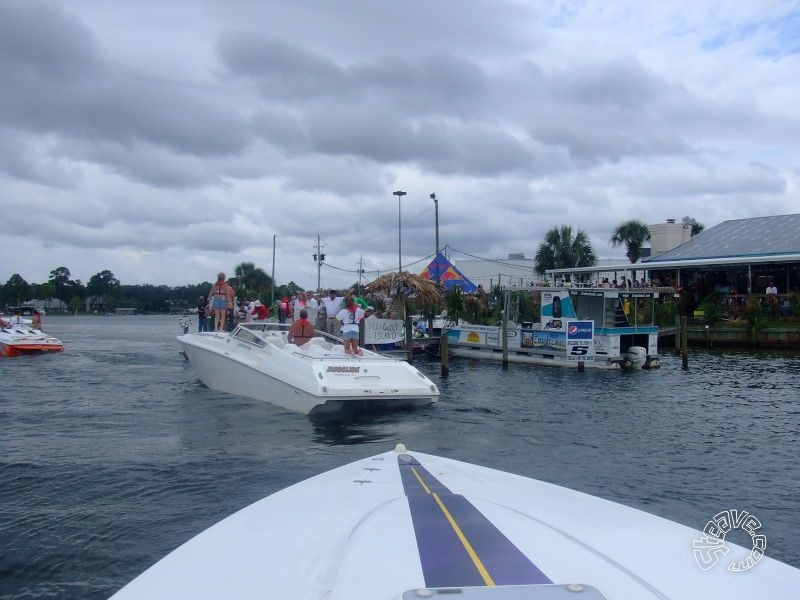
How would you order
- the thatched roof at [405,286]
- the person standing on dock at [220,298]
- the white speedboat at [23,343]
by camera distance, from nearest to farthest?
the person standing on dock at [220,298] → the white speedboat at [23,343] → the thatched roof at [405,286]

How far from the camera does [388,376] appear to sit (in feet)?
42.1

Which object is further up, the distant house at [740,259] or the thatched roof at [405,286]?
the distant house at [740,259]

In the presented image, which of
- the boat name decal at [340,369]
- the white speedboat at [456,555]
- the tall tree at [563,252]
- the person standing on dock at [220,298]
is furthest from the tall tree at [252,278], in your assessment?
the white speedboat at [456,555]

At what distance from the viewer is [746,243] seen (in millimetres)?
42344

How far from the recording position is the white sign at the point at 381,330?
23859 mm

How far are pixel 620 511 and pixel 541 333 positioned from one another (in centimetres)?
2061

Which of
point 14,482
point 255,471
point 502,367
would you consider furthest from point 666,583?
point 502,367

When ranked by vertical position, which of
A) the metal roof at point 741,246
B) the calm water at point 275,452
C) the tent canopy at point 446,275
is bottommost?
the calm water at point 275,452

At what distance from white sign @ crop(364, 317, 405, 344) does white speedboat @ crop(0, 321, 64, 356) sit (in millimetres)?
14140

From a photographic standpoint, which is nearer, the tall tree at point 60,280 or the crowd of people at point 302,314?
the crowd of people at point 302,314

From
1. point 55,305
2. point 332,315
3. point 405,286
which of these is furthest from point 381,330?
point 55,305

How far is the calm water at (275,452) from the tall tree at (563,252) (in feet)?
97.5

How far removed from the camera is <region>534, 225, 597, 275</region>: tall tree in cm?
4869

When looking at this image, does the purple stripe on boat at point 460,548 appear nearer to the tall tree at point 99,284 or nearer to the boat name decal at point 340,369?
the boat name decal at point 340,369
